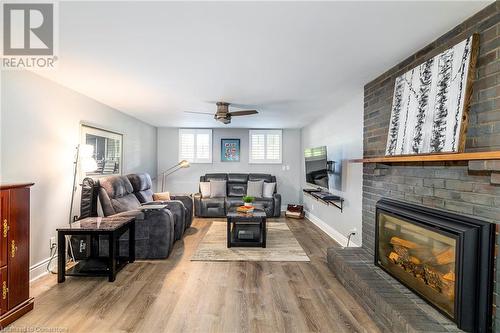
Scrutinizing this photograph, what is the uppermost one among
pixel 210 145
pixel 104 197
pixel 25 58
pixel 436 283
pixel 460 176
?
pixel 25 58

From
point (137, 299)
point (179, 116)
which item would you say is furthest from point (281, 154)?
point (137, 299)

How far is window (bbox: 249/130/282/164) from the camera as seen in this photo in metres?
7.16

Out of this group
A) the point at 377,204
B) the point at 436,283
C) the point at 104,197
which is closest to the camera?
the point at 436,283

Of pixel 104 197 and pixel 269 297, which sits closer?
pixel 269 297

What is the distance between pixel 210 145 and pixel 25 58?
190 inches

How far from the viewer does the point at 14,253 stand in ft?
7.14

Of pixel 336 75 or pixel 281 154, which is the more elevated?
pixel 336 75

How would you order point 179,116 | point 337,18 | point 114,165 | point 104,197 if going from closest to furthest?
point 337,18, point 104,197, point 114,165, point 179,116

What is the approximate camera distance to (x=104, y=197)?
3.60m

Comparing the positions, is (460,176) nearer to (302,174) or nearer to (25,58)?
(25,58)

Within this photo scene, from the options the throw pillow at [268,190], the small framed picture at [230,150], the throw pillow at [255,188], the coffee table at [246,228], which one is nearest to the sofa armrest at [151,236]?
the coffee table at [246,228]

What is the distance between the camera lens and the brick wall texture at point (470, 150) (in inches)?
64.4

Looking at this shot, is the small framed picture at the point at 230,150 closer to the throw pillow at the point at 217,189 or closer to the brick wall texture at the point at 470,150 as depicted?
the throw pillow at the point at 217,189

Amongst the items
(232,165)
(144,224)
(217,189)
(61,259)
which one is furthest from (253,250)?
(232,165)
